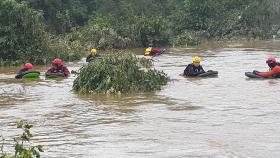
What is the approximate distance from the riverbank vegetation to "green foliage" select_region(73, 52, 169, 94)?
12.1 meters

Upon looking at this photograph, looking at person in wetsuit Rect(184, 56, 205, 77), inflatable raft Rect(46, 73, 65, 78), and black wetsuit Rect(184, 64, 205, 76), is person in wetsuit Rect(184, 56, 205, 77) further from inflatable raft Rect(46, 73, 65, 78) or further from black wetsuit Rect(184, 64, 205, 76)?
inflatable raft Rect(46, 73, 65, 78)

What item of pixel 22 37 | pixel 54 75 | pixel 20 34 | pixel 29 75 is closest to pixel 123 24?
pixel 20 34

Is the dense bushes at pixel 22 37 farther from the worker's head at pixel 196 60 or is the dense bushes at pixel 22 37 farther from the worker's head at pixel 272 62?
the worker's head at pixel 272 62

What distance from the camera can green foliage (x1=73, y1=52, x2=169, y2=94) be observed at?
1917cm

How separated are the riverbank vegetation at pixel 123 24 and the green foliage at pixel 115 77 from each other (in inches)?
475

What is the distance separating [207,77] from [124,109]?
26.0 ft

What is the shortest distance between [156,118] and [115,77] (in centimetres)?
523

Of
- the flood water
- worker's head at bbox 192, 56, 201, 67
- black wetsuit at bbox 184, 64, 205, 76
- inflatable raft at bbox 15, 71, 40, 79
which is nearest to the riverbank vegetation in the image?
inflatable raft at bbox 15, 71, 40, 79

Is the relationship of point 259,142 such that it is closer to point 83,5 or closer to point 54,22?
point 54,22

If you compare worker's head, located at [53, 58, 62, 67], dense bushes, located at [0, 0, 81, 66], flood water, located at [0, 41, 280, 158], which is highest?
dense bushes, located at [0, 0, 81, 66]

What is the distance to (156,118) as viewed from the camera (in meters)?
14.2

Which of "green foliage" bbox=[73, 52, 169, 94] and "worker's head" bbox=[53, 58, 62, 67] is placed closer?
"green foliage" bbox=[73, 52, 169, 94]

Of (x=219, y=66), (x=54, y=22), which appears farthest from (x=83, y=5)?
(x=219, y=66)

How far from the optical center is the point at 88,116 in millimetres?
14844
